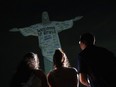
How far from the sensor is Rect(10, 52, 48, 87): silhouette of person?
251 cm

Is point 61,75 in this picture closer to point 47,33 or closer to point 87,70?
point 87,70

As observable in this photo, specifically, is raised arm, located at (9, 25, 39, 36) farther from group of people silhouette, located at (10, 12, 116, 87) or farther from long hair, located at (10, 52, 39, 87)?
long hair, located at (10, 52, 39, 87)

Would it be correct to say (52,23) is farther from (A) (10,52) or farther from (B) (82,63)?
(B) (82,63)

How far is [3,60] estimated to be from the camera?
18.1 ft

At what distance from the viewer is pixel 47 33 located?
5512 millimetres

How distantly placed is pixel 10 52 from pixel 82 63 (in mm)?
3238

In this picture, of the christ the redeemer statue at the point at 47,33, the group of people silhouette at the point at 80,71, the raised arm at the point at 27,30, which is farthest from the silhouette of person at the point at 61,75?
the raised arm at the point at 27,30

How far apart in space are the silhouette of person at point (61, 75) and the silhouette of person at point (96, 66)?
232 millimetres

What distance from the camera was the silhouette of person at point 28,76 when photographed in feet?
8.23

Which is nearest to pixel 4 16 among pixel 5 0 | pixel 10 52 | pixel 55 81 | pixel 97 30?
pixel 5 0

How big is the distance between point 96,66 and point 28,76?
54 centimetres

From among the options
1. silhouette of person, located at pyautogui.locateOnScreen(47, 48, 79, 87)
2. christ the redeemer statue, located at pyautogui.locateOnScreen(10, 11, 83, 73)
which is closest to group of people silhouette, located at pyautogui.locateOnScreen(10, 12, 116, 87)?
silhouette of person, located at pyautogui.locateOnScreen(47, 48, 79, 87)

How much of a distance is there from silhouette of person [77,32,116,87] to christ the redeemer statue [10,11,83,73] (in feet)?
9.35

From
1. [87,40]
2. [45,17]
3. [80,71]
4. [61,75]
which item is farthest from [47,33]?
[80,71]
